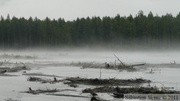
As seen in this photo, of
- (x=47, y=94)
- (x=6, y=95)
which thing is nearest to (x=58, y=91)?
(x=47, y=94)

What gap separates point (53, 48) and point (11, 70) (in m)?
96.1

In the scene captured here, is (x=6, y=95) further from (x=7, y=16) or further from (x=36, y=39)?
(x=7, y=16)

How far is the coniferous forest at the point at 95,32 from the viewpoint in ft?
408

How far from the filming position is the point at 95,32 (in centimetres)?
13712

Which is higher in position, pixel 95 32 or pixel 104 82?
pixel 95 32

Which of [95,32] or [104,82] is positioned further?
Result: [95,32]

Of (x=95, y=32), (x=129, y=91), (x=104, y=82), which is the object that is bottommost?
(x=129, y=91)

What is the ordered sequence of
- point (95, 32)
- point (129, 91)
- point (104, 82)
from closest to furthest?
1. point (129, 91)
2. point (104, 82)
3. point (95, 32)

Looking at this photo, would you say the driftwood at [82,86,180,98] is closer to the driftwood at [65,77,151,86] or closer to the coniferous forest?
the driftwood at [65,77,151,86]

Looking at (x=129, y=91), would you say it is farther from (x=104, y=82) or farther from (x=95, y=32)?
(x=95, y=32)

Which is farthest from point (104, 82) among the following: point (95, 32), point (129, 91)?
point (95, 32)

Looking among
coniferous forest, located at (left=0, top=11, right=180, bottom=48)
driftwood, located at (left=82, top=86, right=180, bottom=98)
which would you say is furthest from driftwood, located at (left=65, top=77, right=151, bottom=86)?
coniferous forest, located at (left=0, top=11, right=180, bottom=48)

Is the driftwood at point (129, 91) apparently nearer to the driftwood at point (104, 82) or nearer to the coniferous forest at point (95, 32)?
the driftwood at point (104, 82)

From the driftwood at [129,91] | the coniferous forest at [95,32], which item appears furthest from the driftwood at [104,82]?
the coniferous forest at [95,32]
